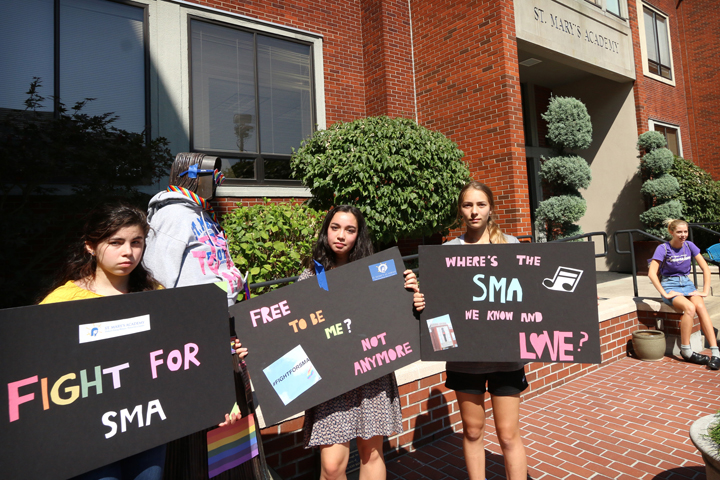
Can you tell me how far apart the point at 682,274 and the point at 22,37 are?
937 cm

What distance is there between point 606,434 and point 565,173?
6.75 m

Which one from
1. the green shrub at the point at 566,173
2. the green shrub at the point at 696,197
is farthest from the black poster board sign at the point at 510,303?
the green shrub at the point at 696,197

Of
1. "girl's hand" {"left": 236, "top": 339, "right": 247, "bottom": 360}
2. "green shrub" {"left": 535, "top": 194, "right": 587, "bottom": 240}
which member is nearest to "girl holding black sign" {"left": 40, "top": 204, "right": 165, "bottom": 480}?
"girl's hand" {"left": 236, "top": 339, "right": 247, "bottom": 360}

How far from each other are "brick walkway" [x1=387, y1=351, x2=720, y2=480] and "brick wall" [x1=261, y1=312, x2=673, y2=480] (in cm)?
9

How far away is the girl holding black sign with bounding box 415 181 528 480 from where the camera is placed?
86.2 inches

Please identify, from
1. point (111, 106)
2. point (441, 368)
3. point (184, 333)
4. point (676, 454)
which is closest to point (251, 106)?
point (111, 106)

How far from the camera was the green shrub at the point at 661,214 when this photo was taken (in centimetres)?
970

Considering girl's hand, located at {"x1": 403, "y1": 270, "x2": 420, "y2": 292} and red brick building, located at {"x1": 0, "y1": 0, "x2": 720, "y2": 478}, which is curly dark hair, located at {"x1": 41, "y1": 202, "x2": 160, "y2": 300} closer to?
girl's hand, located at {"x1": 403, "y1": 270, "x2": 420, "y2": 292}

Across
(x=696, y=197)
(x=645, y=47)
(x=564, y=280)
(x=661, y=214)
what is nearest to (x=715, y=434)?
(x=564, y=280)

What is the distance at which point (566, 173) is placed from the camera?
8.86 m

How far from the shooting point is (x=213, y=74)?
7242 millimetres

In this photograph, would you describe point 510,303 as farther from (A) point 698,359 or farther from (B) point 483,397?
(A) point 698,359

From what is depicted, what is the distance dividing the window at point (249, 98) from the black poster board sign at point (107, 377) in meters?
5.97

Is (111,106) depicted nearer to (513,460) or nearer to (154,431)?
(154,431)
